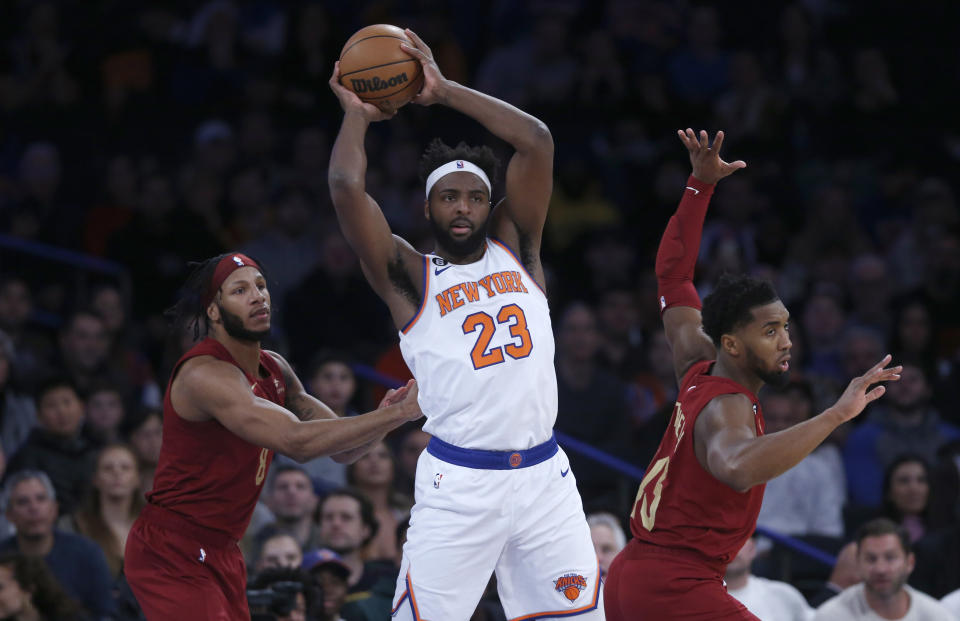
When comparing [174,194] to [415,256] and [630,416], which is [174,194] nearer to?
[630,416]

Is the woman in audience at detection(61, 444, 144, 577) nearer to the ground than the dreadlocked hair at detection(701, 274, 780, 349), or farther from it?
nearer to the ground

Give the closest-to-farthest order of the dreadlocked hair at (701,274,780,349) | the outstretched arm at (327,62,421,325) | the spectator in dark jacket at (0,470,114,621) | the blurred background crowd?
1. the dreadlocked hair at (701,274,780,349)
2. the outstretched arm at (327,62,421,325)
3. the spectator in dark jacket at (0,470,114,621)
4. the blurred background crowd

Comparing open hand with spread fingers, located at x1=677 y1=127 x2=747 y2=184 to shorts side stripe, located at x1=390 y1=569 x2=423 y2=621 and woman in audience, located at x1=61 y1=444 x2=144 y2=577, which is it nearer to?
shorts side stripe, located at x1=390 y1=569 x2=423 y2=621

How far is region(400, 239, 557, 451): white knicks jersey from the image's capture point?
5691 mm

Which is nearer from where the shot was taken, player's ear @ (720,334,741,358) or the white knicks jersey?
player's ear @ (720,334,741,358)

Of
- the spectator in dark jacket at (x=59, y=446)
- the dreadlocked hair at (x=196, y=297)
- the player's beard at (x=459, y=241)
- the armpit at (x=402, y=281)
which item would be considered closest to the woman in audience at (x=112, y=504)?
the spectator in dark jacket at (x=59, y=446)

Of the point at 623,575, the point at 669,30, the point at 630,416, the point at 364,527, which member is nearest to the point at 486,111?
the point at 623,575

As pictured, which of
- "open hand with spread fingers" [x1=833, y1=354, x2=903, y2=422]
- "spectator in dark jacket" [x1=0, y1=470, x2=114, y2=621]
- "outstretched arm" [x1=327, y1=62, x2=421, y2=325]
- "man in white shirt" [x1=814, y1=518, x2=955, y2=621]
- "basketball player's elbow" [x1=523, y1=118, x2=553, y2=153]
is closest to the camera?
"open hand with spread fingers" [x1=833, y1=354, x2=903, y2=422]

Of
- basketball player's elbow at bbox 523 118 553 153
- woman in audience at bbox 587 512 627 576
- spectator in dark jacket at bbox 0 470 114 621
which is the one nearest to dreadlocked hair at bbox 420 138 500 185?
basketball player's elbow at bbox 523 118 553 153

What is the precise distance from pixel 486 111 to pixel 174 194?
734cm

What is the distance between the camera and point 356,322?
456 inches

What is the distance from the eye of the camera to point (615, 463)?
31.6 feet

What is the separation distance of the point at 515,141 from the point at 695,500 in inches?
66.6

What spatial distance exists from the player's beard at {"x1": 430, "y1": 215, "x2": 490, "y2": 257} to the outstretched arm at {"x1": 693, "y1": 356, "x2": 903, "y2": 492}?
4.12 feet
